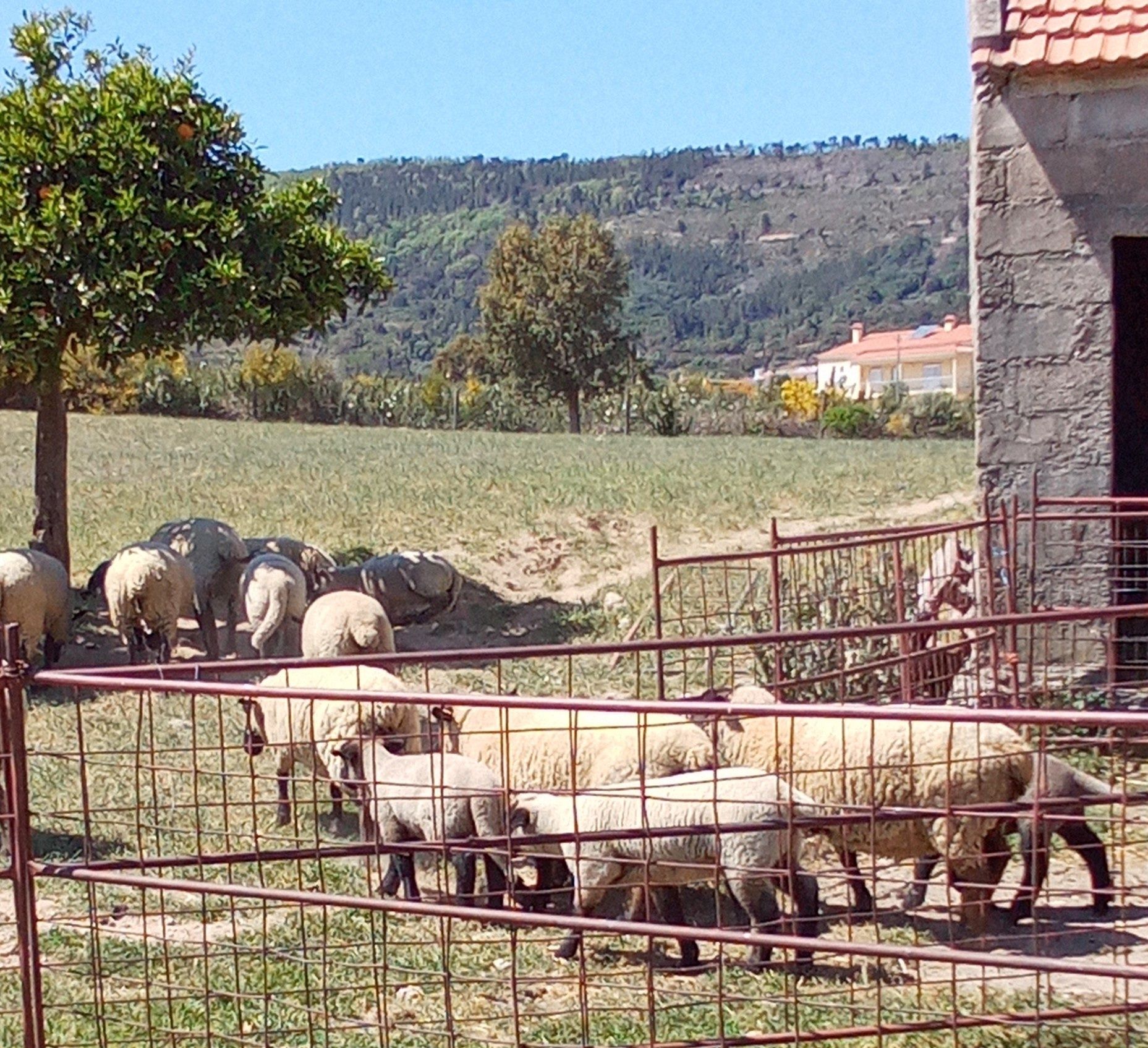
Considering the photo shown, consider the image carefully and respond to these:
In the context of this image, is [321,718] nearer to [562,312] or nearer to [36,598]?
[36,598]

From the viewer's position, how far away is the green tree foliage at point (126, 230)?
45.1ft

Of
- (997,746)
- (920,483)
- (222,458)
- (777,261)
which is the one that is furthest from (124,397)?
(777,261)

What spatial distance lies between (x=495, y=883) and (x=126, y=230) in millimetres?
8425

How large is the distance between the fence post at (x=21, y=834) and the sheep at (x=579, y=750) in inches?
95.3

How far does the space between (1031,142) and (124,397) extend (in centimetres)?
3377

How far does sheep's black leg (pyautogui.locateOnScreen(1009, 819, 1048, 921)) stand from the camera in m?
6.32

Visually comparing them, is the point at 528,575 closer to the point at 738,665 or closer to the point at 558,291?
the point at 738,665

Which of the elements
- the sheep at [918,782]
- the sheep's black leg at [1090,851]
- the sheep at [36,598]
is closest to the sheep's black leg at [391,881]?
the sheep at [918,782]

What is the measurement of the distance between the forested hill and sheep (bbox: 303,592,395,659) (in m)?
95.5

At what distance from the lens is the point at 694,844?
6.31 metres

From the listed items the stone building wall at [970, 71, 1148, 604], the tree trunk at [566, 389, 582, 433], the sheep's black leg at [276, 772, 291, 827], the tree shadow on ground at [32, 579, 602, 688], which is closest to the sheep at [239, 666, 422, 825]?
the sheep's black leg at [276, 772, 291, 827]

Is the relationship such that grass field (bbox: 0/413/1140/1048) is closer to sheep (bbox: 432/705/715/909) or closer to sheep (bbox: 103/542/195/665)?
sheep (bbox: 432/705/715/909)

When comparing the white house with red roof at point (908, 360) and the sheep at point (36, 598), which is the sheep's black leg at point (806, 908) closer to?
the sheep at point (36, 598)

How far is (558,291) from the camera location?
185ft
